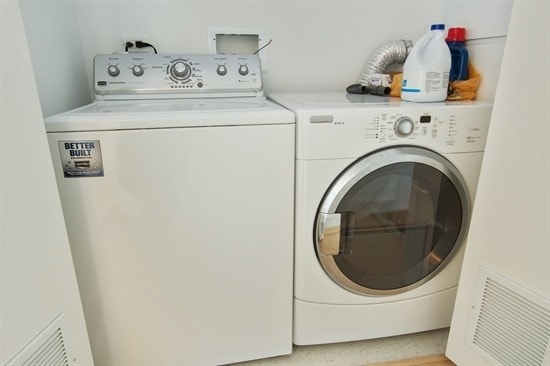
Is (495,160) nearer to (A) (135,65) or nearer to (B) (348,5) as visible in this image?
(B) (348,5)

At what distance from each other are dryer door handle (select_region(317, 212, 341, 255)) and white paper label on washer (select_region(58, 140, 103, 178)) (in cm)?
68

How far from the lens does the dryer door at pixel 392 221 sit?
1045mm

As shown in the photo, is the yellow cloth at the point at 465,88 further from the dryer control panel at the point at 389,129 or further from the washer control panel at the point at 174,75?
the washer control panel at the point at 174,75

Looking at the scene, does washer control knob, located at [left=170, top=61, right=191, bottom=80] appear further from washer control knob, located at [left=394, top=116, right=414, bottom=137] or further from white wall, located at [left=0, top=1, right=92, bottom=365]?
washer control knob, located at [left=394, top=116, right=414, bottom=137]

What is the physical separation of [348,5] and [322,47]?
0.23 metres

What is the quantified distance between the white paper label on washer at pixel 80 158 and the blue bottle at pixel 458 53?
4.66ft

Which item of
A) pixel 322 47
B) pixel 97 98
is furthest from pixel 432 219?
pixel 97 98

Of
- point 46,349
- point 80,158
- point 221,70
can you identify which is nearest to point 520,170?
point 221,70

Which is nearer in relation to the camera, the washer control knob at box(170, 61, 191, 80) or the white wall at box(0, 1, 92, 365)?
the white wall at box(0, 1, 92, 365)

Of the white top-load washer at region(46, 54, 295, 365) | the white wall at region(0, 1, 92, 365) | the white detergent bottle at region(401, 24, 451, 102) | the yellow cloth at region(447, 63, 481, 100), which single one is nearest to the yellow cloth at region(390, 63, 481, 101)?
the yellow cloth at region(447, 63, 481, 100)

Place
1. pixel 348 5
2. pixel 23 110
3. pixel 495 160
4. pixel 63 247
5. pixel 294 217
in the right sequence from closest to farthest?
pixel 23 110, pixel 63 247, pixel 495 160, pixel 294 217, pixel 348 5

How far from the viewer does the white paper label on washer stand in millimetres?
873

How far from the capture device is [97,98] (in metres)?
1.29

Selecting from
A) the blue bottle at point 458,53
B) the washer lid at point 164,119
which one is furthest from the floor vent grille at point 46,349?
the blue bottle at point 458,53
